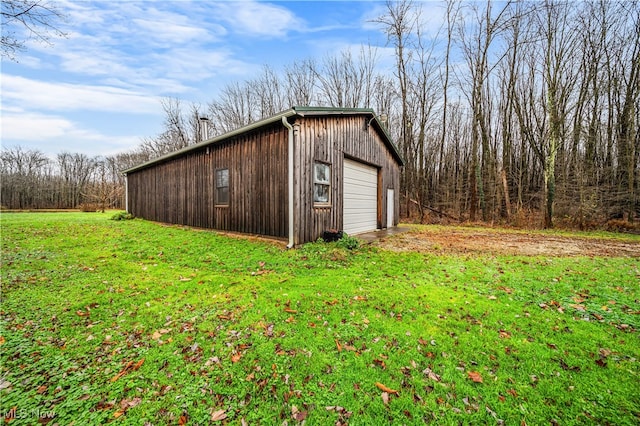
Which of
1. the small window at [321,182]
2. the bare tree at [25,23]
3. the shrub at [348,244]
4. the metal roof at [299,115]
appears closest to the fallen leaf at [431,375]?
the shrub at [348,244]

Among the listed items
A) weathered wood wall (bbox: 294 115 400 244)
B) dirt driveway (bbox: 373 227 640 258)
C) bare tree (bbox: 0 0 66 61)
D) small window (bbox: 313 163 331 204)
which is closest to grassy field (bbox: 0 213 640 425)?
dirt driveway (bbox: 373 227 640 258)

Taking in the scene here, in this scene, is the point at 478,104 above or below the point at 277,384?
above

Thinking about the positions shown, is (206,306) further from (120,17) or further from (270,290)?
(120,17)

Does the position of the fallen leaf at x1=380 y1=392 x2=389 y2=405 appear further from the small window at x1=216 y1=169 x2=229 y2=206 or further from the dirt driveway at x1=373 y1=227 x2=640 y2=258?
the small window at x1=216 y1=169 x2=229 y2=206

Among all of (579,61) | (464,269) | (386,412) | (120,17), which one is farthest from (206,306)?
(579,61)

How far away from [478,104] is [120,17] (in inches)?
645

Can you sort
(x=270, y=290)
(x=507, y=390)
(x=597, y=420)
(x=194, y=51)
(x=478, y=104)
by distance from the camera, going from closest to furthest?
(x=597, y=420), (x=507, y=390), (x=270, y=290), (x=194, y=51), (x=478, y=104)

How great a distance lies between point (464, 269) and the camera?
506cm

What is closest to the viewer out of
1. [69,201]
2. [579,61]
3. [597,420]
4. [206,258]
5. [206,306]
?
[597,420]

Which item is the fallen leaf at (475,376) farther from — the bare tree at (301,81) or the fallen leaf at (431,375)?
the bare tree at (301,81)

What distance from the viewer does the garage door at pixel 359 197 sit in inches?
352

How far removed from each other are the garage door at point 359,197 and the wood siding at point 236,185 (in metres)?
2.63

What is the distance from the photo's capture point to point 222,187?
9.05 meters

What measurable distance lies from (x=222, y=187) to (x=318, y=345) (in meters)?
7.70
